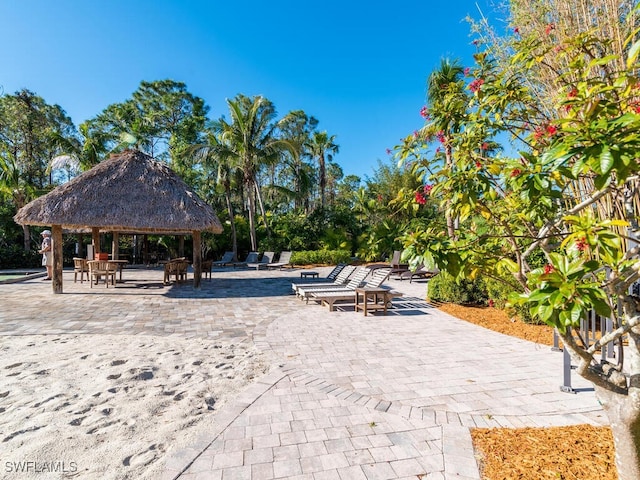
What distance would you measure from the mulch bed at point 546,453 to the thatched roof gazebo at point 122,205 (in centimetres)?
961

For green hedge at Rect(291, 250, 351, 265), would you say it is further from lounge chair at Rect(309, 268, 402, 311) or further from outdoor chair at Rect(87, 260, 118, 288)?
lounge chair at Rect(309, 268, 402, 311)

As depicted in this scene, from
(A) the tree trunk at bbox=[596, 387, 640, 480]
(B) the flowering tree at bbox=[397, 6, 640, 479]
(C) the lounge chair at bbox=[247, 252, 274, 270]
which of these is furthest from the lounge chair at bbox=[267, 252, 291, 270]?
(A) the tree trunk at bbox=[596, 387, 640, 480]

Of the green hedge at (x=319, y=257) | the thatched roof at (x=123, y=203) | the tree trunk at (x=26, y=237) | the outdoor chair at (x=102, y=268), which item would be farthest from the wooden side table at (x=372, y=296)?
the tree trunk at (x=26, y=237)

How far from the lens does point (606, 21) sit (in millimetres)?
3703

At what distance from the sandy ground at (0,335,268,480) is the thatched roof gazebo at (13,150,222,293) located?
5.37m

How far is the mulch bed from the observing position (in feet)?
7.47

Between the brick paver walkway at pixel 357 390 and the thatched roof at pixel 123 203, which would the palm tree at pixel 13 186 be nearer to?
the thatched roof at pixel 123 203

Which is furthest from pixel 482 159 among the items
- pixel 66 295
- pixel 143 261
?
pixel 143 261

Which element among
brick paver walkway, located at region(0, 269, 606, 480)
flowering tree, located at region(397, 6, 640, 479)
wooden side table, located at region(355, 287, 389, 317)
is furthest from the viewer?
wooden side table, located at region(355, 287, 389, 317)

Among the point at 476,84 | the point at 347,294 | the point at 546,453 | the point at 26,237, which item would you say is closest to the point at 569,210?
the point at 476,84

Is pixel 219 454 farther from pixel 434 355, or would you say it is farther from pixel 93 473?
pixel 434 355

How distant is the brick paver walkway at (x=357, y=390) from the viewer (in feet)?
8.25

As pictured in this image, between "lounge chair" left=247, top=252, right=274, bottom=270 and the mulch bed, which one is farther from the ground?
"lounge chair" left=247, top=252, right=274, bottom=270

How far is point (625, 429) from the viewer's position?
1.92 m
